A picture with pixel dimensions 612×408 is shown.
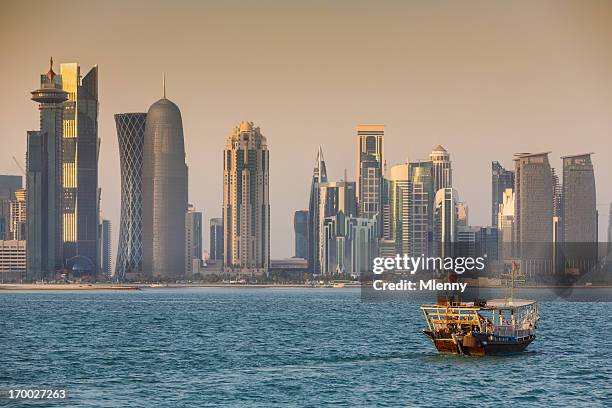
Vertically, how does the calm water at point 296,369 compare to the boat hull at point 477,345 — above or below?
below

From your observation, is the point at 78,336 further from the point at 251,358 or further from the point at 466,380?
the point at 466,380

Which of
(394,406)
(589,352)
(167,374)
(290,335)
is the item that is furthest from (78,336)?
(394,406)

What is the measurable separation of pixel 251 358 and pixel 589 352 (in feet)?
108

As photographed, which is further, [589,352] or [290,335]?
[290,335]

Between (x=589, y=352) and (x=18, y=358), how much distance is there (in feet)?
176

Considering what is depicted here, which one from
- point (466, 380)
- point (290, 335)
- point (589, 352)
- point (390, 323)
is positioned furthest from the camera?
point (390, 323)

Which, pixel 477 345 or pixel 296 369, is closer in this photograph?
pixel 296 369

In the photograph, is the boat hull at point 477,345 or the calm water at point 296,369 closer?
the calm water at point 296,369

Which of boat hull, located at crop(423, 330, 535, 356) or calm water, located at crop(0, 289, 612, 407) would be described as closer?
calm water, located at crop(0, 289, 612, 407)

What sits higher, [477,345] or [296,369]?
[477,345]

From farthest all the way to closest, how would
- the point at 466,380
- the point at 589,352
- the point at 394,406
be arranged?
the point at 589,352, the point at 466,380, the point at 394,406

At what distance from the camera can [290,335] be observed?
484 ft

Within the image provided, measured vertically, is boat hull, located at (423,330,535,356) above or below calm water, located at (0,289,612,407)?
above

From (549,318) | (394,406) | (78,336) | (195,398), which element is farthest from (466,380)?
(549,318)
